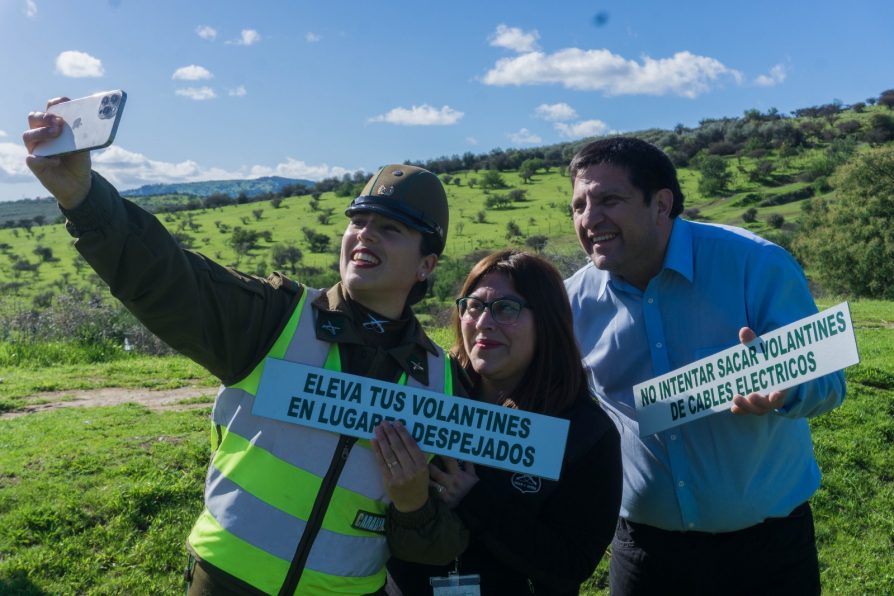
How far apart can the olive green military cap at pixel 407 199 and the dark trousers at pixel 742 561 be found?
5.94 feet

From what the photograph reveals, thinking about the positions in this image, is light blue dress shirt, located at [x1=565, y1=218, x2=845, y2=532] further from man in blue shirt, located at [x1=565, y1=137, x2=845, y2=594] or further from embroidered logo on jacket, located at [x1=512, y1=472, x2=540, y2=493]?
embroidered logo on jacket, located at [x1=512, y1=472, x2=540, y2=493]

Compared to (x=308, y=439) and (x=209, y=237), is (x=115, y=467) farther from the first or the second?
(x=209, y=237)

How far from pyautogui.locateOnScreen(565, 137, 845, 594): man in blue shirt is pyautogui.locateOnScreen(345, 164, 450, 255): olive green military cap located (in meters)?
0.86

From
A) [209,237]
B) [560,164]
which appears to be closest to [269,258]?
[209,237]

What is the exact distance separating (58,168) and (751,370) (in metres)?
2.54

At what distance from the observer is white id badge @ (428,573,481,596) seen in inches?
105

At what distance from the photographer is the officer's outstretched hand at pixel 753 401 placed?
277 cm

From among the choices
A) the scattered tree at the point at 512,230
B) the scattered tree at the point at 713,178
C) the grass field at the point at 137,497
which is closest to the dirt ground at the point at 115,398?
the grass field at the point at 137,497

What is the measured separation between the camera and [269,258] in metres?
64.2

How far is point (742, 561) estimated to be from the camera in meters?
3.16

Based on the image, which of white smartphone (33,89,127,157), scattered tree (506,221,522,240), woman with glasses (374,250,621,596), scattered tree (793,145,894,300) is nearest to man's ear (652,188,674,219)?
woman with glasses (374,250,621,596)

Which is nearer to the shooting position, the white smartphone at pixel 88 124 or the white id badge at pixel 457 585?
the white smartphone at pixel 88 124

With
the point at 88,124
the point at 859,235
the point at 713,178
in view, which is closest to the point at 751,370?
the point at 88,124

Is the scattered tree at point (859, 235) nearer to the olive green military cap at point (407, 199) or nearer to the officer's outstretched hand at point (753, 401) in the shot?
the officer's outstretched hand at point (753, 401)
